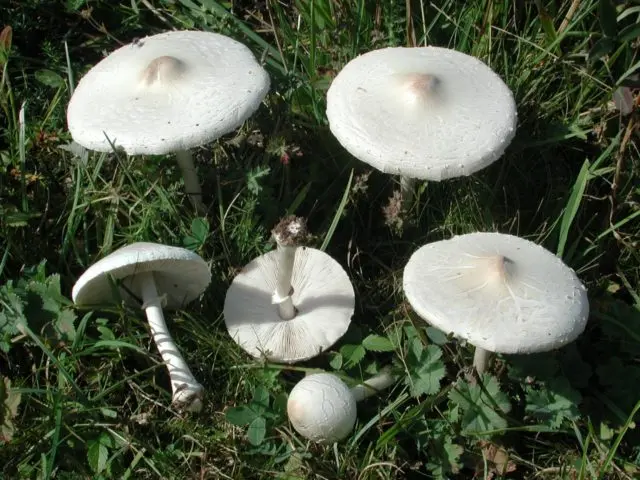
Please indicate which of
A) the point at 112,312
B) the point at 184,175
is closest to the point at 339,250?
the point at 184,175

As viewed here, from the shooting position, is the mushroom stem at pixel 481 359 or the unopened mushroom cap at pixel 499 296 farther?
the mushroom stem at pixel 481 359

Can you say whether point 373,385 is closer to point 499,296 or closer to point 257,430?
point 257,430

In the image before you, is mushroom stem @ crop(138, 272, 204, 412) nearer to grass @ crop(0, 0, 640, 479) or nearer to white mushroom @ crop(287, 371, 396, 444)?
grass @ crop(0, 0, 640, 479)

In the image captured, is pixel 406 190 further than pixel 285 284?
Yes

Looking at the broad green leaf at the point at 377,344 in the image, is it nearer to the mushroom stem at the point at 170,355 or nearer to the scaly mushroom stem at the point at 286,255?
the scaly mushroom stem at the point at 286,255

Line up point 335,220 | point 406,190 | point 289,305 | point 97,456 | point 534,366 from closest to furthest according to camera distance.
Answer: point 97,456 < point 534,366 < point 289,305 < point 335,220 < point 406,190

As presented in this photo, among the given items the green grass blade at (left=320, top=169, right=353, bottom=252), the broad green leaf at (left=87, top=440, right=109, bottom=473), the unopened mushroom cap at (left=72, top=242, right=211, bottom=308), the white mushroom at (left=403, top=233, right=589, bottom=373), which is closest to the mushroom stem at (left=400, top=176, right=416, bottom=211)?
the green grass blade at (left=320, top=169, right=353, bottom=252)

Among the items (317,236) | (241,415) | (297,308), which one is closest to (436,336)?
(297,308)

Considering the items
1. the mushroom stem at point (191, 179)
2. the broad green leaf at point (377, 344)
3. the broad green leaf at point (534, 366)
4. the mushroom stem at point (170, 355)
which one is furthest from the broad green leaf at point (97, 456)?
the broad green leaf at point (534, 366)
